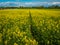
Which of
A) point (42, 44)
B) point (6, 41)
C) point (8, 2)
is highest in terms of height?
point (8, 2)

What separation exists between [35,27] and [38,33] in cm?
67

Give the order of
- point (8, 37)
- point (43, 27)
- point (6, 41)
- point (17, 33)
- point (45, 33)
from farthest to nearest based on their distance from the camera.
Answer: point (43, 27), point (45, 33), point (17, 33), point (8, 37), point (6, 41)

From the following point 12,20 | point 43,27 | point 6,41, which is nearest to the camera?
point 6,41

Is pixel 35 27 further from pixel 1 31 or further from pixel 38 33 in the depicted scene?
pixel 1 31

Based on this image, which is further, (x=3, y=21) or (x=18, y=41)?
(x=3, y=21)

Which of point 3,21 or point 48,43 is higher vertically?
point 3,21

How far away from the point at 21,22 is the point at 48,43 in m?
2.11

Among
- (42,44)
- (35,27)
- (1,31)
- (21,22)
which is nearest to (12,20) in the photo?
(21,22)

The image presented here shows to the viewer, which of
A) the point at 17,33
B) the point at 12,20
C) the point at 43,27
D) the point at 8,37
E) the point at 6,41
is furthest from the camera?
the point at 12,20

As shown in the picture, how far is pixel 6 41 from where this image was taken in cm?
541

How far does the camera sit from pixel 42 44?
21.0ft

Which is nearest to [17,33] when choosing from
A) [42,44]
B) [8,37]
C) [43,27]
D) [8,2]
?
[8,37]

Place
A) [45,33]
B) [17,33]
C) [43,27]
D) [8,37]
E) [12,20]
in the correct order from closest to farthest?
[8,37]
[17,33]
[45,33]
[43,27]
[12,20]

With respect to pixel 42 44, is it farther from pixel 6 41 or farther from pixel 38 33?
pixel 6 41
